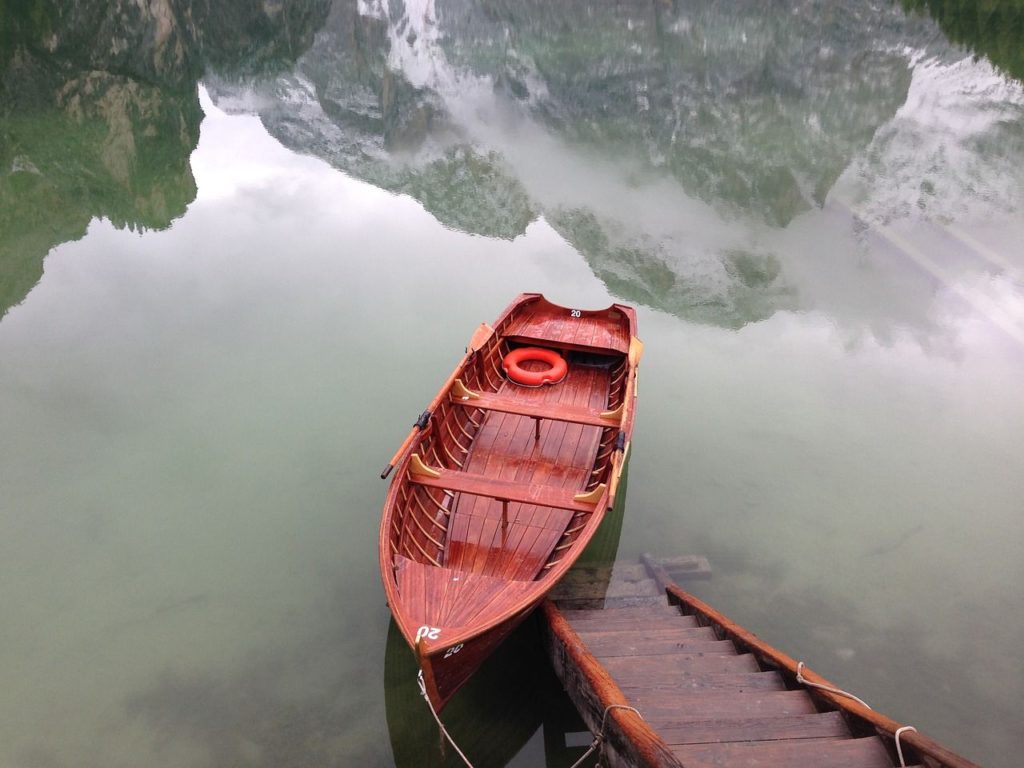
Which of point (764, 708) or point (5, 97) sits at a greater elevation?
point (5, 97)

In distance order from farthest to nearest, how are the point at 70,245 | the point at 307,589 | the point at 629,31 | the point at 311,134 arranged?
the point at 629,31 → the point at 311,134 → the point at 70,245 → the point at 307,589

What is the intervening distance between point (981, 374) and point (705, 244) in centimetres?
2031

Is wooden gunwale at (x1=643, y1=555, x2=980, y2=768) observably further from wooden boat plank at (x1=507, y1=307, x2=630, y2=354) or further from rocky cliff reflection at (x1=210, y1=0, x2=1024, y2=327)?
rocky cliff reflection at (x1=210, y1=0, x2=1024, y2=327)

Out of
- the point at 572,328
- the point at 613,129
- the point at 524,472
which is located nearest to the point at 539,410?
the point at 524,472

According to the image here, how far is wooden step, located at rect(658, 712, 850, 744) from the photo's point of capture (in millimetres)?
5496

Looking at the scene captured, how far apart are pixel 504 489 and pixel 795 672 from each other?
355 cm

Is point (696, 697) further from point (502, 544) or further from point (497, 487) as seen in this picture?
point (497, 487)

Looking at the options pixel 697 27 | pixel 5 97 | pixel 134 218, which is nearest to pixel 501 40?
pixel 697 27

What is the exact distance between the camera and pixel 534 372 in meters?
12.4

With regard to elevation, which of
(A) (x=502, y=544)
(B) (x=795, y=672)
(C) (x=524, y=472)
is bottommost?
(B) (x=795, y=672)

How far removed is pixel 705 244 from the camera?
34094 mm

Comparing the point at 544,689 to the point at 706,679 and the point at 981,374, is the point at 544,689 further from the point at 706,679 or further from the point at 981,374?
the point at 981,374

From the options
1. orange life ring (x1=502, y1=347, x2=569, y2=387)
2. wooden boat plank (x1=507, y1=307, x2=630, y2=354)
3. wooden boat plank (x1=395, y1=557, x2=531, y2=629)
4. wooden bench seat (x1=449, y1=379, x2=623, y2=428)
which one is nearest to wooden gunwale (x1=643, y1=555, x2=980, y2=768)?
wooden bench seat (x1=449, y1=379, x2=623, y2=428)

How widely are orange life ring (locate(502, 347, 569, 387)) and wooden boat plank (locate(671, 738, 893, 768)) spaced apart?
24.4 ft
